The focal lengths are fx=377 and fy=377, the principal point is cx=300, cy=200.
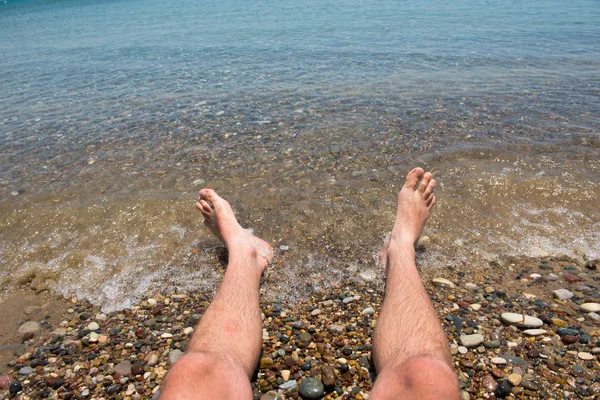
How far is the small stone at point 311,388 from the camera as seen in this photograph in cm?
201

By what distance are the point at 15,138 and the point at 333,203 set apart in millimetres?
5207

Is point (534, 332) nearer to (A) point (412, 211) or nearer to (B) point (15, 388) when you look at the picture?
(A) point (412, 211)

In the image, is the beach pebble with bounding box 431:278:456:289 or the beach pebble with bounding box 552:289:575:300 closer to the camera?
the beach pebble with bounding box 552:289:575:300

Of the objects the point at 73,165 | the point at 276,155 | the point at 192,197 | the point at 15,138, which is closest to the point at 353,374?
the point at 192,197

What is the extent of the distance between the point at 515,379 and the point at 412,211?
1.52m

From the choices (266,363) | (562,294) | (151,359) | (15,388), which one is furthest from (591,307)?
(15,388)

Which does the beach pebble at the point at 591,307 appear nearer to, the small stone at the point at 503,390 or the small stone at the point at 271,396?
the small stone at the point at 503,390

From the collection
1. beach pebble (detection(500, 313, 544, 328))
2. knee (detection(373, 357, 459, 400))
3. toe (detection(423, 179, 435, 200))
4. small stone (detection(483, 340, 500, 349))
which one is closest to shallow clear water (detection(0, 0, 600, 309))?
toe (detection(423, 179, 435, 200))

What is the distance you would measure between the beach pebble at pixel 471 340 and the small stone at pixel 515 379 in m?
0.25

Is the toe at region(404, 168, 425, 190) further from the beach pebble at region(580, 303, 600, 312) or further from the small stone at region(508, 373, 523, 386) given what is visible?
the small stone at region(508, 373, 523, 386)

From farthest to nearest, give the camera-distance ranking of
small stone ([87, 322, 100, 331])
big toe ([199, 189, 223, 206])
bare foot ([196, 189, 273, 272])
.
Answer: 1. big toe ([199, 189, 223, 206])
2. bare foot ([196, 189, 273, 272])
3. small stone ([87, 322, 100, 331])

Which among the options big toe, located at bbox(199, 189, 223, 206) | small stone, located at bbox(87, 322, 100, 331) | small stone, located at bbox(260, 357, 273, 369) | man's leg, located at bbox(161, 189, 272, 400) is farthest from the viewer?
big toe, located at bbox(199, 189, 223, 206)

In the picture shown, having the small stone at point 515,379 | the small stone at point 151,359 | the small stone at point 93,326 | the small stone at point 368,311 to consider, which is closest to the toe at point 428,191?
→ the small stone at point 368,311

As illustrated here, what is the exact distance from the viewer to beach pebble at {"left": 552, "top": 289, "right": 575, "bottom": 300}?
260 centimetres
